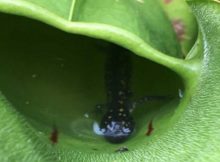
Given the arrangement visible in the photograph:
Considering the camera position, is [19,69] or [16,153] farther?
[19,69]

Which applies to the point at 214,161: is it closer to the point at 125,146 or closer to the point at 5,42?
the point at 125,146

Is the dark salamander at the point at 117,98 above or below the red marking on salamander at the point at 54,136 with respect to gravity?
above

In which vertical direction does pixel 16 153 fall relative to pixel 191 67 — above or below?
below

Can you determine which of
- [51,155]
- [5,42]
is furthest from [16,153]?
[5,42]

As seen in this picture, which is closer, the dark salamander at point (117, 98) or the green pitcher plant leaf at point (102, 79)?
the green pitcher plant leaf at point (102, 79)
